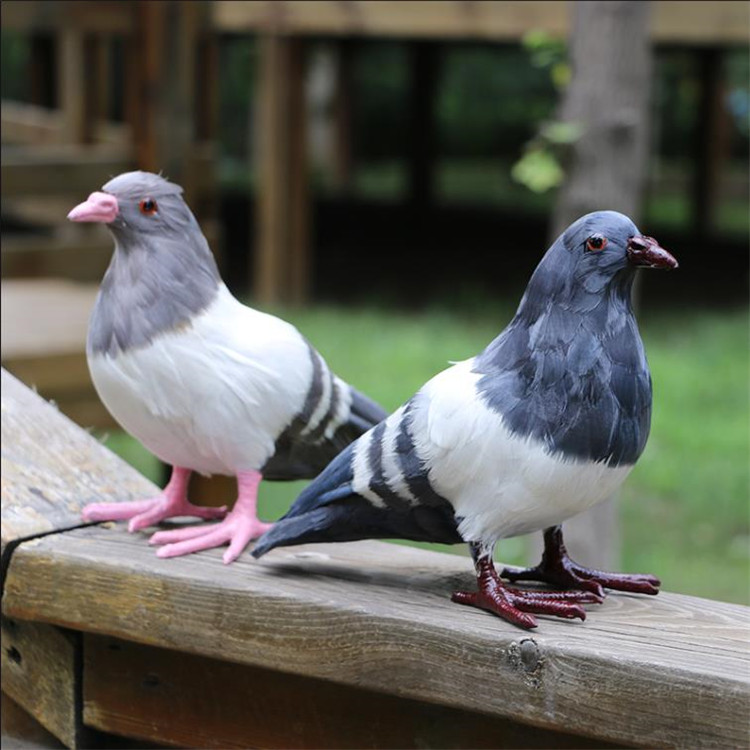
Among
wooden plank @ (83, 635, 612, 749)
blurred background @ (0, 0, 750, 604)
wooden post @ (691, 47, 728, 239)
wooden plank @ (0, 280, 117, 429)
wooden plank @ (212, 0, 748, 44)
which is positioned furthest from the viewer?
wooden post @ (691, 47, 728, 239)

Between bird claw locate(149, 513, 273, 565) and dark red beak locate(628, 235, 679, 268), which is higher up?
dark red beak locate(628, 235, 679, 268)

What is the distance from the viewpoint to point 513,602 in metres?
1.21

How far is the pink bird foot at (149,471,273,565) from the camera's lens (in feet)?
4.76

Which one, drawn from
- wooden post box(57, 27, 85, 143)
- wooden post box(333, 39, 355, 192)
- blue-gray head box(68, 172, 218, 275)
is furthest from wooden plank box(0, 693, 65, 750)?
wooden post box(333, 39, 355, 192)

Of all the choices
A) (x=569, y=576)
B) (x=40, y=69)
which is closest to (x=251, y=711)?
(x=569, y=576)

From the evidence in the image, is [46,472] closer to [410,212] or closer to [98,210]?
[98,210]

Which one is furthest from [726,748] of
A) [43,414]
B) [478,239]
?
[478,239]

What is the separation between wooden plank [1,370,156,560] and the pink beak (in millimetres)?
401

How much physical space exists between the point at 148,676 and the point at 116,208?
0.55 metres

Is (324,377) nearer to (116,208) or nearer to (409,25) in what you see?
(116,208)

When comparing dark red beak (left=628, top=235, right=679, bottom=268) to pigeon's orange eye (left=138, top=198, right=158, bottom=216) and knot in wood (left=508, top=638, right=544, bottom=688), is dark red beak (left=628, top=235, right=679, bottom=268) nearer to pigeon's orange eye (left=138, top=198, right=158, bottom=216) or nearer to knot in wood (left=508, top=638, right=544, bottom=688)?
knot in wood (left=508, top=638, right=544, bottom=688)

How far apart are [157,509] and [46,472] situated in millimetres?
208

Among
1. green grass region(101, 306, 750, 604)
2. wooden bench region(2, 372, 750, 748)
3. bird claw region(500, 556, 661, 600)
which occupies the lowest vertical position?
green grass region(101, 306, 750, 604)

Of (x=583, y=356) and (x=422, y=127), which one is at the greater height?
(x=422, y=127)
